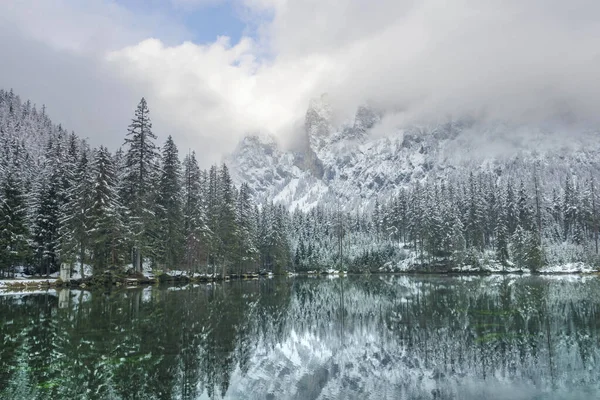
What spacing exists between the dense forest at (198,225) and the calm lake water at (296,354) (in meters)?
21.4

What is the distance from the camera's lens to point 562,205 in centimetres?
11812

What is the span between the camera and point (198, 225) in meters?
58.8

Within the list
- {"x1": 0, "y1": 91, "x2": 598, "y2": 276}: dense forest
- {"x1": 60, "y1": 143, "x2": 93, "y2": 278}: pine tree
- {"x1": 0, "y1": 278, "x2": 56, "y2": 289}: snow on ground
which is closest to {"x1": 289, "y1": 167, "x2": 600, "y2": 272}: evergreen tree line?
{"x1": 0, "y1": 91, "x2": 598, "y2": 276}: dense forest

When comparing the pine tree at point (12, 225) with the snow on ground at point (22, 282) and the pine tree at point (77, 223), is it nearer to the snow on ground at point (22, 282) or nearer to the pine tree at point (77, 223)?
the snow on ground at point (22, 282)

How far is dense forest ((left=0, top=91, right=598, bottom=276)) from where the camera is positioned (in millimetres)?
44906

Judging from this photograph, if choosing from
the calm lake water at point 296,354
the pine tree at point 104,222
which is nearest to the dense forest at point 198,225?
the pine tree at point 104,222

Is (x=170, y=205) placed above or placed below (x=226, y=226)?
above

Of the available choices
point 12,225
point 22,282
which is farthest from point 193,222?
point 22,282

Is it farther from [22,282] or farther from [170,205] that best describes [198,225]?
[22,282]

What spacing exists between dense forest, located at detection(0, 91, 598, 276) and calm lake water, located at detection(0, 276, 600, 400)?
21426mm

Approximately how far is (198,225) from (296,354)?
4600cm

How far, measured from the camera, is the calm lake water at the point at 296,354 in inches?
416

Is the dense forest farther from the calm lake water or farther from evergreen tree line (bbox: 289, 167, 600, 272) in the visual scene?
the calm lake water

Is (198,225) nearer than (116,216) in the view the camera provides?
No
